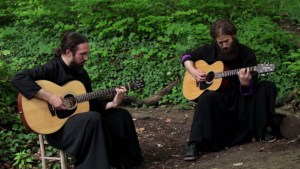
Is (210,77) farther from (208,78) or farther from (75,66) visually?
(75,66)

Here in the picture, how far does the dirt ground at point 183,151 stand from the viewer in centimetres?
432

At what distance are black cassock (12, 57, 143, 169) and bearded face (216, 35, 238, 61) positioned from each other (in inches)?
55.4

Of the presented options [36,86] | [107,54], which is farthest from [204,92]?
[107,54]

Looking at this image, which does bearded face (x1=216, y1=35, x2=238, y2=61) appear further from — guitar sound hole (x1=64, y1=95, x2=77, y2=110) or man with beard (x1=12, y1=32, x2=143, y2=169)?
guitar sound hole (x1=64, y1=95, x2=77, y2=110)

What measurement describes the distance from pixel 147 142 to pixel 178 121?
3.22ft

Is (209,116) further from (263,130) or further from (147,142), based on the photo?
(147,142)

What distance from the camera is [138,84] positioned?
4.68 metres

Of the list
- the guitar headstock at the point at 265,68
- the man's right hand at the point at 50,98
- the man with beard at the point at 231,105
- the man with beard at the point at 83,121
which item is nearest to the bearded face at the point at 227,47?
the man with beard at the point at 231,105

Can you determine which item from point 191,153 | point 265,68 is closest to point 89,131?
point 191,153

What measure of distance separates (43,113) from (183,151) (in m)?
1.87

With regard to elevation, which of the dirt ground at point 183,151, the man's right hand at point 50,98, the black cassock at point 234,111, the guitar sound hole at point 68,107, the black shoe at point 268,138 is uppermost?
the man's right hand at point 50,98

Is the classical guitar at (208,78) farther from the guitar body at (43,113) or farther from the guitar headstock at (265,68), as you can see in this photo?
the guitar body at (43,113)

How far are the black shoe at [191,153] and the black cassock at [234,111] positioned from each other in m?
0.08

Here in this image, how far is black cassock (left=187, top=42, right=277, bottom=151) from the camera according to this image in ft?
16.2
